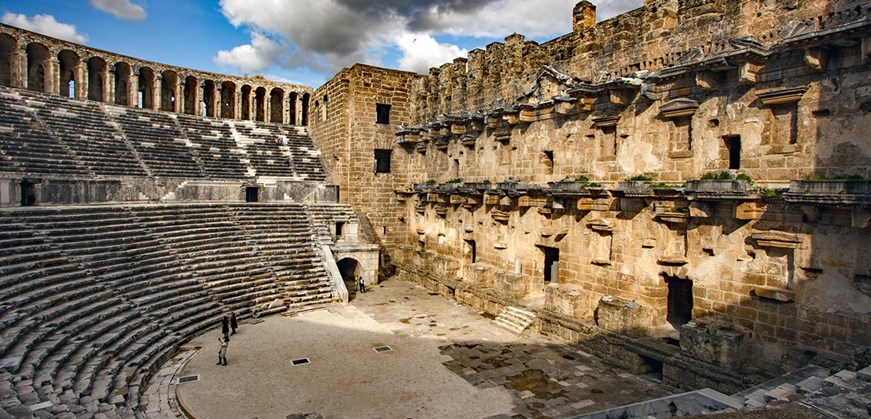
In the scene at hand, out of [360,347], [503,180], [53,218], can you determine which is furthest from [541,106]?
[53,218]

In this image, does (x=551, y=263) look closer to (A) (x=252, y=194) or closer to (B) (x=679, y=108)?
(B) (x=679, y=108)

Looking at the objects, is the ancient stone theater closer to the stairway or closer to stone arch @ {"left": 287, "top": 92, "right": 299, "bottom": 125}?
the stairway

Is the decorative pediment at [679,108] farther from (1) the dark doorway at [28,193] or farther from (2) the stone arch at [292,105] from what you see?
(2) the stone arch at [292,105]

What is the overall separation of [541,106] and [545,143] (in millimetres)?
1167

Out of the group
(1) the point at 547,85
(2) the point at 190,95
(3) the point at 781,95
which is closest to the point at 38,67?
(2) the point at 190,95

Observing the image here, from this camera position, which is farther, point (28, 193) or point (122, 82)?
point (122, 82)

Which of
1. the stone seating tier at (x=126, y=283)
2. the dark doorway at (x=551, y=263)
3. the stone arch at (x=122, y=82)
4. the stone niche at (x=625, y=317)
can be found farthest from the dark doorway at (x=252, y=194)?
the stone niche at (x=625, y=317)

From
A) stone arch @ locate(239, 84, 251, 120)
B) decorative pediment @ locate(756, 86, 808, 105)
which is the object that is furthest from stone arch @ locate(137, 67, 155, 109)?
decorative pediment @ locate(756, 86, 808, 105)

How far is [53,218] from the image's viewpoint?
1584 cm

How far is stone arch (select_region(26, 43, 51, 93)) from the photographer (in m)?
24.9

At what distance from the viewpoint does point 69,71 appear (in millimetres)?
26391

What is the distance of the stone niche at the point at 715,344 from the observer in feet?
35.7

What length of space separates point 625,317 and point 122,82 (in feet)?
91.7

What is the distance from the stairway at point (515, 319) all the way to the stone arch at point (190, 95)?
2247 cm
